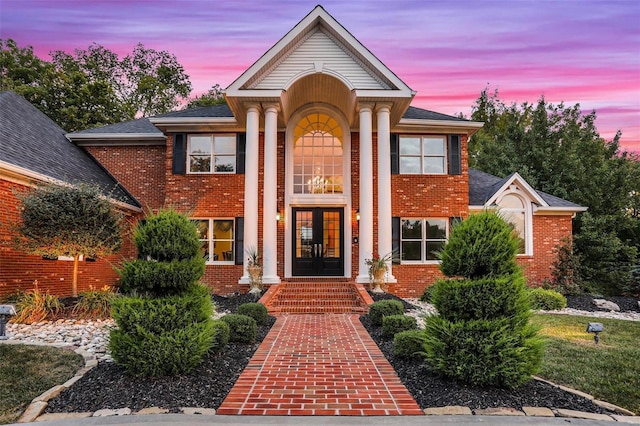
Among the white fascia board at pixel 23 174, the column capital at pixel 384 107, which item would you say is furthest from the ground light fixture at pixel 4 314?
the column capital at pixel 384 107

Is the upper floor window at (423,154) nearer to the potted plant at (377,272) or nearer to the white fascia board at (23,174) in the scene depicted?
the potted plant at (377,272)

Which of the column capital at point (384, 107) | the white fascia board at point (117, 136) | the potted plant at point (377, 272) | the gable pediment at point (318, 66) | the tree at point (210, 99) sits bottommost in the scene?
the potted plant at point (377, 272)

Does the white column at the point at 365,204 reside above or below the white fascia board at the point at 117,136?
below

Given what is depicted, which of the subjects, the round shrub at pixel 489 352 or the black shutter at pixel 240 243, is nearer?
the round shrub at pixel 489 352

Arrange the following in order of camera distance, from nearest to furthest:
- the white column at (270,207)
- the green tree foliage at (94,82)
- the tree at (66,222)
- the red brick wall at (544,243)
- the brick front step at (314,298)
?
the tree at (66,222) < the brick front step at (314,298) < the white column at (270,207) < the red brick wall at (544,243) < the green tree foliage at (94,82)

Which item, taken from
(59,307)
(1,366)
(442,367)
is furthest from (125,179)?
(442,367)

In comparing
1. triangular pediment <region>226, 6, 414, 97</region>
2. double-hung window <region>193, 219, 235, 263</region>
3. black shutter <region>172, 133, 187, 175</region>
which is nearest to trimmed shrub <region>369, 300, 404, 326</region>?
triangular pediment <region>226, 6, 414, 97</region>

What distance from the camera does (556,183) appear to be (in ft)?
62.0

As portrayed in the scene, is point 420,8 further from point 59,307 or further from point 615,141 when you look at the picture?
point 615,141

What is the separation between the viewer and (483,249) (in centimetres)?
461

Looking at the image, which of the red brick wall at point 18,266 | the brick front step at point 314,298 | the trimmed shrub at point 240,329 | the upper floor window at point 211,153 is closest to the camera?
the trimmed shrub at point 240,329

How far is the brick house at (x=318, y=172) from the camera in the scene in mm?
12062

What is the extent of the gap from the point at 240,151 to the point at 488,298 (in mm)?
10464

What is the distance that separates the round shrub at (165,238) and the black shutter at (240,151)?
824 cm
